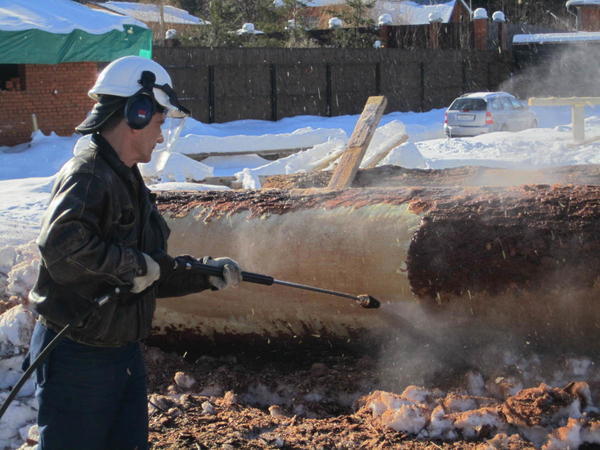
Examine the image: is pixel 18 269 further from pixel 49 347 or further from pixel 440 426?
pixel 440 426

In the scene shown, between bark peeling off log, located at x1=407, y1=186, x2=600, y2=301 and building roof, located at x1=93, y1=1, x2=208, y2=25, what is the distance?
3481 centimetres

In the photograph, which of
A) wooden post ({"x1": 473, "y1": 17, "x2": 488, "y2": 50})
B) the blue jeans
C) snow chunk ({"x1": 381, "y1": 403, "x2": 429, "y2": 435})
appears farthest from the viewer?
wooden post ({"x1": 473, "y1": 17, "x2": 488, "y2": 50})

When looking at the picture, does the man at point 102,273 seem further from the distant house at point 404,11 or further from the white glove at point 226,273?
the distant house at point 404,11

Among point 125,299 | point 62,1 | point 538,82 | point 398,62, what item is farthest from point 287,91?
point 125,299

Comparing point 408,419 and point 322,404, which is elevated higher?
point 408,419

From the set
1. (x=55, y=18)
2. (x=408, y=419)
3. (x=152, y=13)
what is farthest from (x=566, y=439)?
(x=152, y=13)

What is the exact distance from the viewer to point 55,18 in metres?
15.7

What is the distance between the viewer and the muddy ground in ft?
11.2

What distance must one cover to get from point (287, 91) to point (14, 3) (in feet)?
34.2

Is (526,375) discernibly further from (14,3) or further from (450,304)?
(14,3)

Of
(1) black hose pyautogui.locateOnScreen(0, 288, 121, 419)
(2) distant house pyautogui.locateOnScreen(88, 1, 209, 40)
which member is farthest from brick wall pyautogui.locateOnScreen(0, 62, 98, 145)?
(2) distant house pyautogui.locateOnScreen(88, 1, 209, 40)

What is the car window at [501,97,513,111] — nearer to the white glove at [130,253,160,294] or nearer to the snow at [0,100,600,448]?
the snow at [0,100,600,448]

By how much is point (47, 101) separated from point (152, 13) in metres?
23.9

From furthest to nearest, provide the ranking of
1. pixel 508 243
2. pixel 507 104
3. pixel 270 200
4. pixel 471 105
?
1. pixel 507 104
2. pixel 471 105
3. pixel 270 200
4. pixel 508 243
